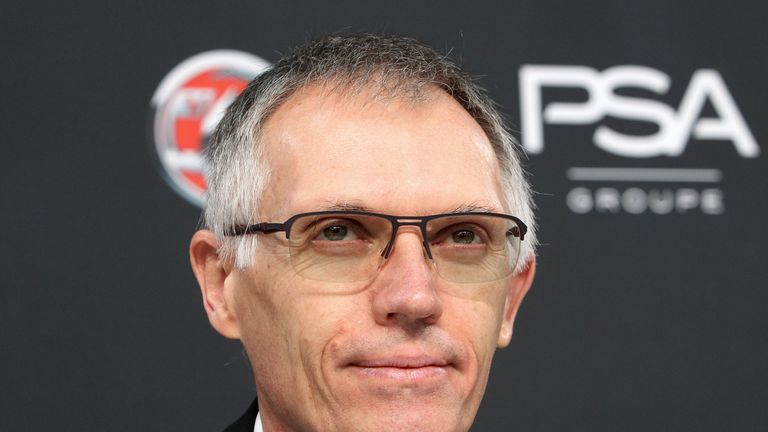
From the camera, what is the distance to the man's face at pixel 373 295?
4.57ft

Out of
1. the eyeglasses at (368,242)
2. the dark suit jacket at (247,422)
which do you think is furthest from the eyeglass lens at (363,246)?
the dark suit jacket at (247,422)

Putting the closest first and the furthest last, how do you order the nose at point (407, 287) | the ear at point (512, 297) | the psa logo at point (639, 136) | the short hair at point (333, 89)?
the nose at point (407, 287), the short hair at point (333, 89), the ear at point (512, 297), the psa logo at point (639, 136)

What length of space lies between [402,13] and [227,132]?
4.47 feet

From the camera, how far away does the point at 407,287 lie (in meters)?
1.36

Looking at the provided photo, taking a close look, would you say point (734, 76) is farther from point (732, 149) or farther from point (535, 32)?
point (535, 32)

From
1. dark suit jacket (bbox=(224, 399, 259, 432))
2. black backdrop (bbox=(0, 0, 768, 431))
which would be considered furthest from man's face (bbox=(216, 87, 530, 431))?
black backdrop (bbox=(0, 0, 768, 431))

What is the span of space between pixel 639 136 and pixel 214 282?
67.5 inches

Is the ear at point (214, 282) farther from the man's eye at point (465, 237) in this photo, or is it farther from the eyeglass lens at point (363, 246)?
the man's eye at point (465, 237)

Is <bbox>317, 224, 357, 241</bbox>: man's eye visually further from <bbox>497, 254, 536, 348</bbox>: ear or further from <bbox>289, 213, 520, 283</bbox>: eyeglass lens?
<bbox>497, 254, 536, 348</bbox>: ear

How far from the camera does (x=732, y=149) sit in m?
2.94

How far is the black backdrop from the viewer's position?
8.77 ft

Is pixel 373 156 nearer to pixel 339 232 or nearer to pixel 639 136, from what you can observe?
pixel 339 232

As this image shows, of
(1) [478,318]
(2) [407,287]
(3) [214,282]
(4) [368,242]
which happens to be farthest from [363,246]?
(3) [214,282]

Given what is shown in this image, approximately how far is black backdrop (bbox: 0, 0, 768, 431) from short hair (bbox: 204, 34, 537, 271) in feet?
3.54
